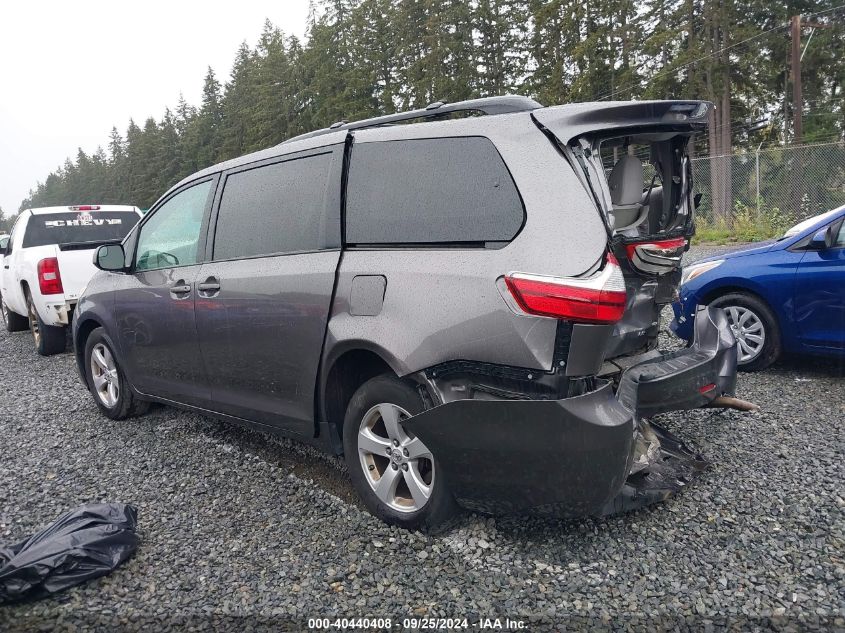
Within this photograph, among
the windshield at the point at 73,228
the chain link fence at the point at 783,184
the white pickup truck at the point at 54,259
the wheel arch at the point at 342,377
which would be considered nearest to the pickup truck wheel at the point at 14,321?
the white pickup truck at the point at 54,259

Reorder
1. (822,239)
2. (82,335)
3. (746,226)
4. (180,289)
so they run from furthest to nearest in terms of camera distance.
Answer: (746,226), (82,335), (822,239), (180,289)

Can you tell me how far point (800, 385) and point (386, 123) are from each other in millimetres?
3887

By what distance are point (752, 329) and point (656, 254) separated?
2850 millimetres

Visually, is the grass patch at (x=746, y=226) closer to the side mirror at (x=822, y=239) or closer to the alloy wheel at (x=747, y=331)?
the alloy wheel at (x=747, y=331)

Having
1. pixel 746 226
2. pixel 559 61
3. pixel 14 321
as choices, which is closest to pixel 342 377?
pixel 14 321

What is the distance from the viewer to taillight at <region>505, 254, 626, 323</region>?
2447mm

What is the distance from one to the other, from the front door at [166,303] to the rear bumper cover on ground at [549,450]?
1.95 m

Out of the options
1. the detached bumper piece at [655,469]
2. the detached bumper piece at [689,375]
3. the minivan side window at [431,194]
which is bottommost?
the detached bumper piece at [655,469]

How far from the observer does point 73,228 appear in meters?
8.72

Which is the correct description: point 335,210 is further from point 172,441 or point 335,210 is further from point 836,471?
point 836,471

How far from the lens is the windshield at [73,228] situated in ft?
28.3

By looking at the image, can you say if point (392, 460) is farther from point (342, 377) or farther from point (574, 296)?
point (574, 296)

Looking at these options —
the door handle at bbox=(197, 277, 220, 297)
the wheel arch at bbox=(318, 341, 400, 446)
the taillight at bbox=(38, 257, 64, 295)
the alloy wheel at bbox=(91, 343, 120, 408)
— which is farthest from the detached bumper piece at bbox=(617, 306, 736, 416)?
the taillight at bbox=(38, 257, 64, 295)

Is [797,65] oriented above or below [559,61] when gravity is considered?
below
